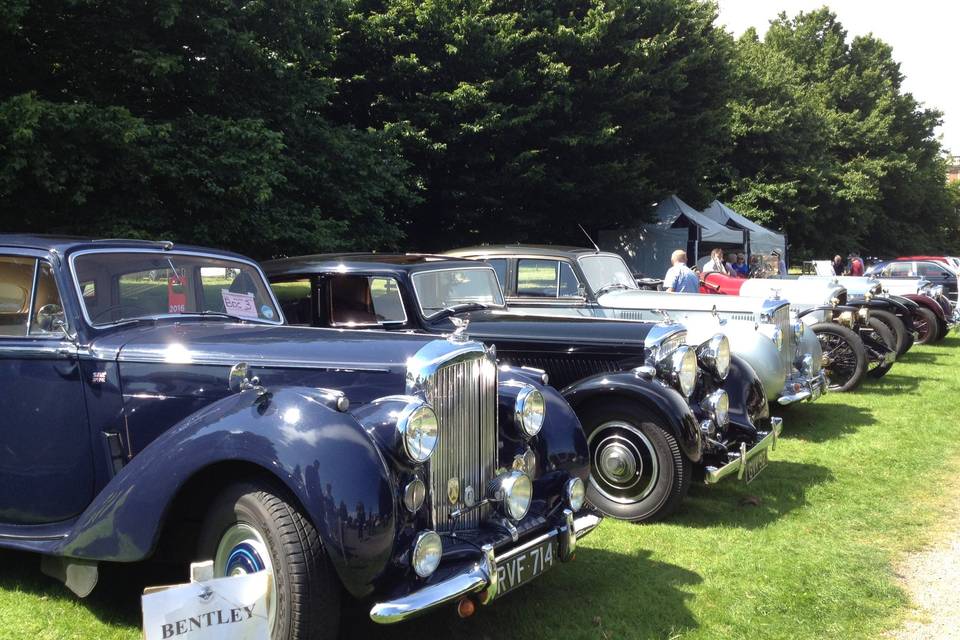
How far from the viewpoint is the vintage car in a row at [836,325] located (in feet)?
32.7

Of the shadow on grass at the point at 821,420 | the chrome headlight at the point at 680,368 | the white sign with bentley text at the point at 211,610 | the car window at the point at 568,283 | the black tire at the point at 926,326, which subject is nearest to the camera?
the white sign with bentley text at the point at 211,610

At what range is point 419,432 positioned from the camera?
303cm

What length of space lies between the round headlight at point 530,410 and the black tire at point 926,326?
13.7 metres

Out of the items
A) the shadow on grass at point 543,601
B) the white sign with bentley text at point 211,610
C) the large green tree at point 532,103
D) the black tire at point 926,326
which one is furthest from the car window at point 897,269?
the white sign with bentley text at point 211,610

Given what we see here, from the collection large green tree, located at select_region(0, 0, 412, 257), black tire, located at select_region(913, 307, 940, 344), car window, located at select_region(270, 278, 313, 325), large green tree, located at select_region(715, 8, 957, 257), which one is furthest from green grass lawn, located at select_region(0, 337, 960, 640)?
large green tree, located at select_region(715, 8, 957, 257)

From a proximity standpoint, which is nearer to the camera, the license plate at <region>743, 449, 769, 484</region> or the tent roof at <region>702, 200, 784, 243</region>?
the license plate at <region>743, 449, 769, 484</region>

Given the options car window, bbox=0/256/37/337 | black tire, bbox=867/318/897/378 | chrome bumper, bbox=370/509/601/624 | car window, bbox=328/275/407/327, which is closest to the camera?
chrome bumper, bbox=370/509/601/624

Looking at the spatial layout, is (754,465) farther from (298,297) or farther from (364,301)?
(298,297)

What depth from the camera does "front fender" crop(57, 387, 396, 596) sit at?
2.74 metres

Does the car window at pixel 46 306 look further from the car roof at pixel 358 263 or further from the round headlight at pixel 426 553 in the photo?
the car roof at pixel 358 263

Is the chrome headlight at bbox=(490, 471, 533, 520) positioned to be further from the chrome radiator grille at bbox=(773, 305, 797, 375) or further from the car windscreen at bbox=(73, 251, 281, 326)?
the chrome radiator grille at bbox=(773, 305, 797, 375)

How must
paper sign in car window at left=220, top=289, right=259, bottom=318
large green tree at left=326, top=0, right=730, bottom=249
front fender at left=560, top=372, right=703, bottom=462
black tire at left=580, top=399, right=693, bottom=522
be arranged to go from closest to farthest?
paper sign in car window at left=220, top=289, right=259, bottom=318 → front fender at left=560, top=372, right=703, bottom=462 → black tire at left=580, top=399, right=693, bottom=522 → large green tree at left=326, top=0, right=730, bottom=249

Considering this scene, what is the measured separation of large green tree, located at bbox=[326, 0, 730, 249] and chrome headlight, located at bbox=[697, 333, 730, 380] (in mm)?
12608

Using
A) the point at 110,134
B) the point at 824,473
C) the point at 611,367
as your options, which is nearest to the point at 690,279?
the point at 824,473
